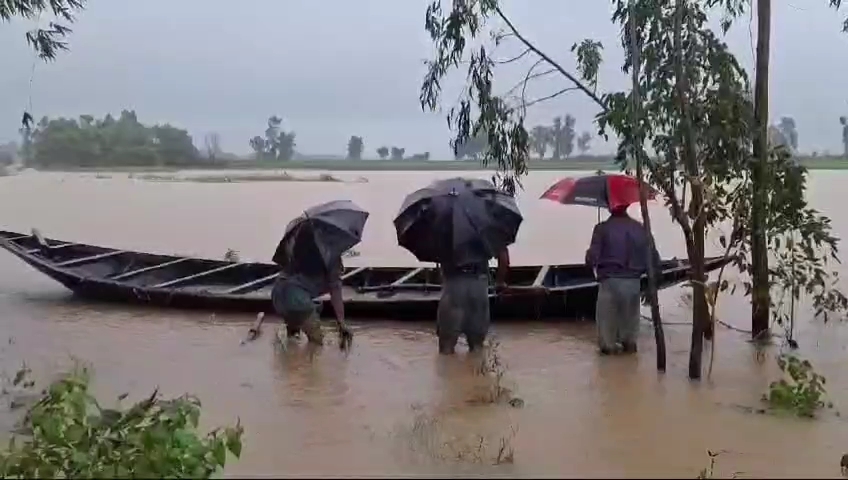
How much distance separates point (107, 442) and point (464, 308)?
513 centimetres

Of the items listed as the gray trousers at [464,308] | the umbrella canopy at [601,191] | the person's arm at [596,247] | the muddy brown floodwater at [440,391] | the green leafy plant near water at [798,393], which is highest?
the umbrella canopy at [601,191]

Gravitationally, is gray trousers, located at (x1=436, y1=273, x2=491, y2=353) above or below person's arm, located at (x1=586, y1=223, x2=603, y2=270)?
below

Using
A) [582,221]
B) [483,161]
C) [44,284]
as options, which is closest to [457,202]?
[483,161]

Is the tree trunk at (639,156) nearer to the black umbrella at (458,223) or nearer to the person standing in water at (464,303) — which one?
the black umbrella at (458,223)

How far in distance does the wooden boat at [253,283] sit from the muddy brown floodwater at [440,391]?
0.19 meters

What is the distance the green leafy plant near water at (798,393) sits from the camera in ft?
23.2

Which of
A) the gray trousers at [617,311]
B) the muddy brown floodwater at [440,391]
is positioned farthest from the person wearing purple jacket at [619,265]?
the muddy brown floodwater at [440,391]

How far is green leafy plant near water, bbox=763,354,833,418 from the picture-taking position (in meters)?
7.07

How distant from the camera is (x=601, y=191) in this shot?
351 inches

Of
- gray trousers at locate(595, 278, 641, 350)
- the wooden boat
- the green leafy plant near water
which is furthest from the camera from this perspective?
the wooden boat

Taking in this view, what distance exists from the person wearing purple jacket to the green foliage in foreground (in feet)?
17.5

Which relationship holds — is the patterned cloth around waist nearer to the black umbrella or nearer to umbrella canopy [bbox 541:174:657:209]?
the black umbrella

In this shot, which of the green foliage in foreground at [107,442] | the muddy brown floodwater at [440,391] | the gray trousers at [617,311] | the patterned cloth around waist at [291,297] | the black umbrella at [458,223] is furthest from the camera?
the patterned cloth around waist at [291,297]

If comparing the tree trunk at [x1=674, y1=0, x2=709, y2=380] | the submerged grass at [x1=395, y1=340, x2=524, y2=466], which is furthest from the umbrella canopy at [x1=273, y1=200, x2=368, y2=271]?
the tree trunk at [x1=674, y1=0, x2=709, y2=380]
